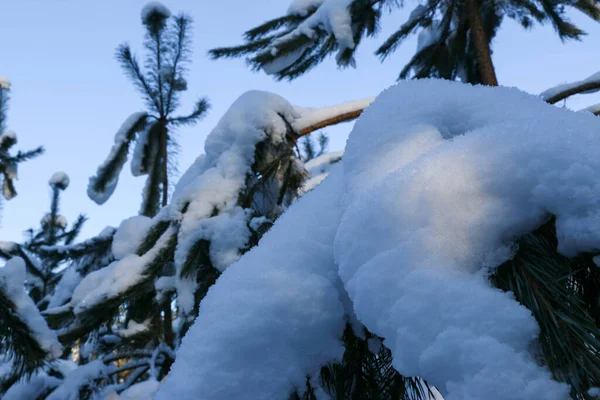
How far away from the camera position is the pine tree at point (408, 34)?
346 cm

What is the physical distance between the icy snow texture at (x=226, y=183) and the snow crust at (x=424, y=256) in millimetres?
968

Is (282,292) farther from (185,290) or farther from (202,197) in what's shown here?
(202,197)

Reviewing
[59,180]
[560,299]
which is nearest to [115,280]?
[560,299]

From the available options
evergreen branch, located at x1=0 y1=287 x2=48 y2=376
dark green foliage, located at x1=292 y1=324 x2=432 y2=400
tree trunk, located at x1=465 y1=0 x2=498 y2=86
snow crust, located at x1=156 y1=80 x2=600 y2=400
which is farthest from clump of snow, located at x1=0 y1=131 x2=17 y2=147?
dark green foliage, located at x1=292 y1=324 x2=432 y2=400

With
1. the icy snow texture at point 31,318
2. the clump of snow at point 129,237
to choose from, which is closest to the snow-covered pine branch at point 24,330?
the icy snow texture at point 31,318

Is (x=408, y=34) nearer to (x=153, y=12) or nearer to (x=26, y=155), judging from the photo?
(x=153, y=12)

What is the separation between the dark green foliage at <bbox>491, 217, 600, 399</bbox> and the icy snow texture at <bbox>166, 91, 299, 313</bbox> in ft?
4.90

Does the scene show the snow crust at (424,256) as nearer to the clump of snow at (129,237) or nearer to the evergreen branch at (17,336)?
the clump of snow at (129,237)

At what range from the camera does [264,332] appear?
0.97 meters

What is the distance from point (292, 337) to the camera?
977 mm

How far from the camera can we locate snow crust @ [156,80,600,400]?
66 centimetres

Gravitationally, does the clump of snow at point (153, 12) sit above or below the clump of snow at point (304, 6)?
above

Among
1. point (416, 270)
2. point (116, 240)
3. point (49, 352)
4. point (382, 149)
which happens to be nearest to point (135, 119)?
point (116, 240)

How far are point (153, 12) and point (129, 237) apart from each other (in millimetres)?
3500
